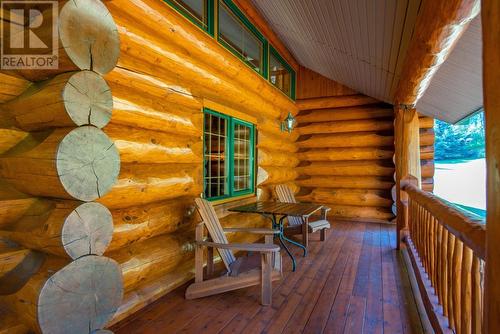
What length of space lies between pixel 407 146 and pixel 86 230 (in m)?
4.55

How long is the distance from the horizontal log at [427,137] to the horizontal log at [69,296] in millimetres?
Result: 6773

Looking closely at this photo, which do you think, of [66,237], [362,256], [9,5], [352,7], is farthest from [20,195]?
[362,256]

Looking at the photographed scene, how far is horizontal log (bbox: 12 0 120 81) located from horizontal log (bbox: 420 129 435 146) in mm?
6660

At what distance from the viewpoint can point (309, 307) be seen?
255 cm

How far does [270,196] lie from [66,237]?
14.0ft

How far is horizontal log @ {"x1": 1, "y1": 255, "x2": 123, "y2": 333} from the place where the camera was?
60.1 inches

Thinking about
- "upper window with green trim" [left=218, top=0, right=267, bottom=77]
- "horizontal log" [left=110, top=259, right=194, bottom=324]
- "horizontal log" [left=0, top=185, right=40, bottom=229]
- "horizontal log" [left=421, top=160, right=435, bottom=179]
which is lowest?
"horizontal log" [left=110, top=259, right=194, bottom=324]

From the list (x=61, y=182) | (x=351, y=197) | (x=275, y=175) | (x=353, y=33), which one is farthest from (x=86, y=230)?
(x=351, y=197)

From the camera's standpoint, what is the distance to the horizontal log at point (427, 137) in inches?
247

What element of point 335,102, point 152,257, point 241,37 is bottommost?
point 152,257

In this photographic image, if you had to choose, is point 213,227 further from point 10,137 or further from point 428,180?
point 428,180

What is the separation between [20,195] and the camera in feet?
5.79

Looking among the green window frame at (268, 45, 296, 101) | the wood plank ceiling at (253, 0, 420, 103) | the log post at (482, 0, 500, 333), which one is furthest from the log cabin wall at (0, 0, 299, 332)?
the log post at (482, 0, 500, 333)

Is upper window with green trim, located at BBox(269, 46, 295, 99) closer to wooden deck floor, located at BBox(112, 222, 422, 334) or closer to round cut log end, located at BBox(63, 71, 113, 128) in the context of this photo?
wooden deck floor, located at BBox(112, 222, 422, 334)
